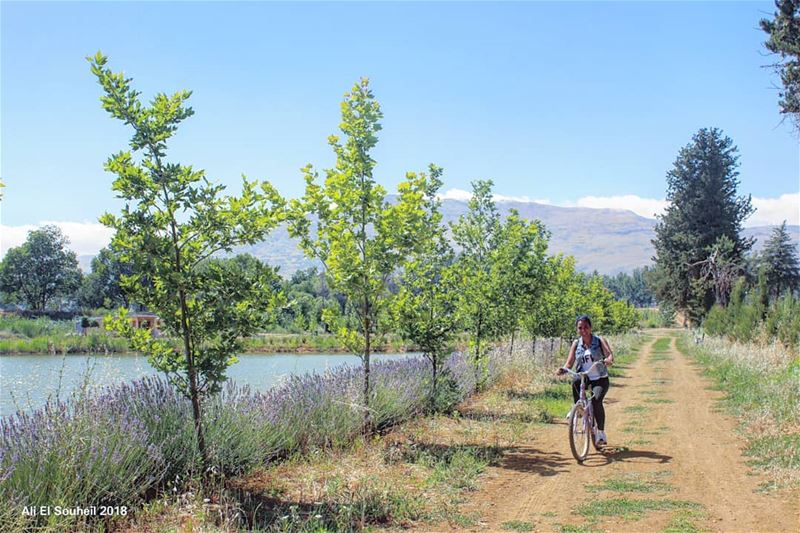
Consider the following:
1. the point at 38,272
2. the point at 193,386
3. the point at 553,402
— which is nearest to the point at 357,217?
the point at 193,386

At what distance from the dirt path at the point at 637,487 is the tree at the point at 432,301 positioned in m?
2.61

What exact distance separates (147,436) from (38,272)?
97.7 metres

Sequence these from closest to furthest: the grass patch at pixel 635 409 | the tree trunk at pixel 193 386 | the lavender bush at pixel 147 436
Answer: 1. the lavender bush at pixel 147 436
2. the tree trunk at pixel 193 386
3. the grass patch at pixel 635 409

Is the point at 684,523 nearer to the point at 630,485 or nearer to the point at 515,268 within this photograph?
the point at 630,485

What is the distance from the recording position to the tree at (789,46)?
57.4ft

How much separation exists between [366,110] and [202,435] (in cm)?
524

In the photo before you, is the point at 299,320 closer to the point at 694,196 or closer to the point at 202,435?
the point at 202,435

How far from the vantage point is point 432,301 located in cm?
1299

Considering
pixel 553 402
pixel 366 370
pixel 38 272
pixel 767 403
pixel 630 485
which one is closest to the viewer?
pixel 630 485

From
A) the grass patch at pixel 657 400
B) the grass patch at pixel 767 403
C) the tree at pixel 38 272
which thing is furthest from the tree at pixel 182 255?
the tree at pixel 38 272

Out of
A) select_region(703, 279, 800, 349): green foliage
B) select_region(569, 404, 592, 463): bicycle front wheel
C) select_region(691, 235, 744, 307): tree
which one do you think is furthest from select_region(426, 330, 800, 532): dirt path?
select_region(691, 235, 744, 307): tree

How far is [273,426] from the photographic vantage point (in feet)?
28.8

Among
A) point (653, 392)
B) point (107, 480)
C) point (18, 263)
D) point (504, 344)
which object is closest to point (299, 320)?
point (107, 480)

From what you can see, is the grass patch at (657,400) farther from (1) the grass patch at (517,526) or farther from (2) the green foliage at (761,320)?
(1) the grass patch at (517,526)
